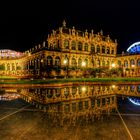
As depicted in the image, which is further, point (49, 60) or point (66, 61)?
point (66, 61)

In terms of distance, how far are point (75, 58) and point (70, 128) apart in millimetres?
50003

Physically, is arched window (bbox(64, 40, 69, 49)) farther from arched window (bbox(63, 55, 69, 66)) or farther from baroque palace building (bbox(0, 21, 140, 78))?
arched window (bbox(63, 55, 69, 66))

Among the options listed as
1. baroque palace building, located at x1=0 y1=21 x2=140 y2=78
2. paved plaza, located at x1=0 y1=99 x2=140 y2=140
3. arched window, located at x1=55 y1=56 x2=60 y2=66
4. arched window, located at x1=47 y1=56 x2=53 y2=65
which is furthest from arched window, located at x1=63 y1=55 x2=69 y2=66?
paved plaza, located at x1=0 y1=99 x2=140 y2=140

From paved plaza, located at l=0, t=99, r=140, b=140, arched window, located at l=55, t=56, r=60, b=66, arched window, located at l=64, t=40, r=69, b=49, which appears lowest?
paved plaza, located at l=0, t=99, r=140, b=140

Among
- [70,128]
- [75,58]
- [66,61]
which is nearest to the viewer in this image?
[70,128]

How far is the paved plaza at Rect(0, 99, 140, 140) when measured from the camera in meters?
4.68

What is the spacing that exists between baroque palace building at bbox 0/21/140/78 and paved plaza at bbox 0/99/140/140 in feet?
111

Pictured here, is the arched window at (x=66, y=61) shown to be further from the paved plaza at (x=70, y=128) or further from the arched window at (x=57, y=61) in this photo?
the paved plaza at (x=70, y=128)

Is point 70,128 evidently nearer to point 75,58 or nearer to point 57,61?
point 57,61

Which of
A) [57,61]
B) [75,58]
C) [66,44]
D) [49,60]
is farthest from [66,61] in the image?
[49,60]

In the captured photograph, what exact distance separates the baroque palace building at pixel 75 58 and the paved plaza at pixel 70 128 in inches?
1338

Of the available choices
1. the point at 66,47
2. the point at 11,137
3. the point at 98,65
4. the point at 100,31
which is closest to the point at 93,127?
the point at 11,137

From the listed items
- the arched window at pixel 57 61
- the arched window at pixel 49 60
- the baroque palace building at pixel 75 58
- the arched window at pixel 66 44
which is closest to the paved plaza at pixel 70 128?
the baroque palace building at pixel 75 58

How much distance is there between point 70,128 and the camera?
538cm
